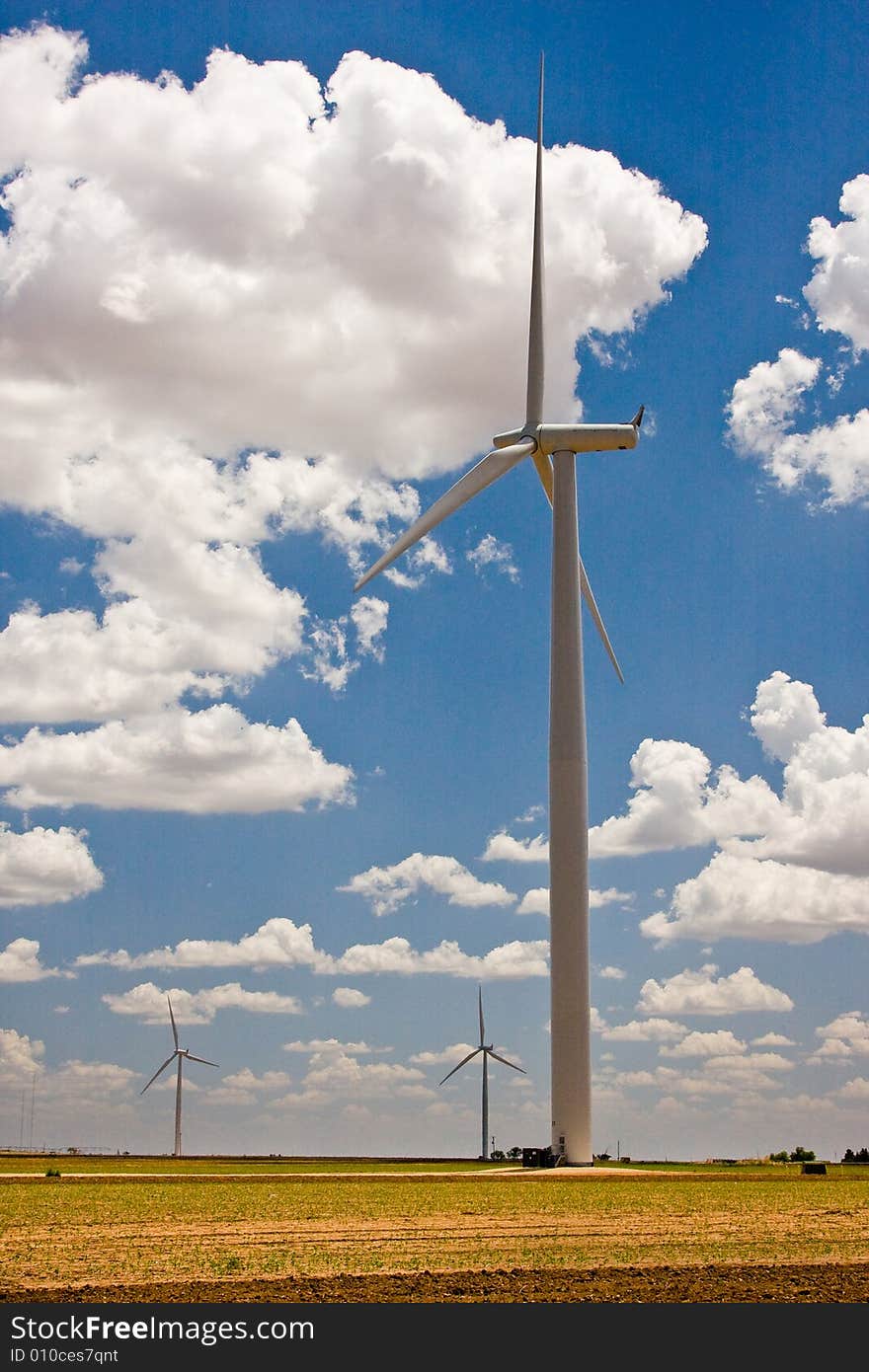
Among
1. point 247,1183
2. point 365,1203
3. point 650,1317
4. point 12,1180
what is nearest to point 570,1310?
point 650,1317

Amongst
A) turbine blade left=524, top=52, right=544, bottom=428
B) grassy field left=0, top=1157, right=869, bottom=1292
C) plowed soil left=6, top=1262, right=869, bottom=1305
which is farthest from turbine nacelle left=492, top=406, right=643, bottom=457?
plowed soil left=6, top=1262, right=869, bottom=1305

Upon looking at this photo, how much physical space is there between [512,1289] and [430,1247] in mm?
7700

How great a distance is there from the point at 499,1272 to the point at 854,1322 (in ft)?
24.1

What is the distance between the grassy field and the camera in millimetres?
28375

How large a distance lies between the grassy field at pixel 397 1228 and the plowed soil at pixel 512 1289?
1.08 metres

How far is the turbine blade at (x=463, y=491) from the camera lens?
88.4 m

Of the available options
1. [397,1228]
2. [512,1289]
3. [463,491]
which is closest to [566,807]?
A: [463,491]

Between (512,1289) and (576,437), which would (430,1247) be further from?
(576,437)

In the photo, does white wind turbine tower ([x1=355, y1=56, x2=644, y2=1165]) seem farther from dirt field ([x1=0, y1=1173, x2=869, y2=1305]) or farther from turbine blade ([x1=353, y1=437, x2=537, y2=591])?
dirt field ([x1=0, y1=1173, x2=869, y2=1305])

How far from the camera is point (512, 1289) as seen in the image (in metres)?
24.8

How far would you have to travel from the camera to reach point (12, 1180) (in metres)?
71.2

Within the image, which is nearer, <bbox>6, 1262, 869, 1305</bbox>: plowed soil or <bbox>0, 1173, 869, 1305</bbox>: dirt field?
<bbox>6, 1262, 869, 1305</bbox>: plowed soil

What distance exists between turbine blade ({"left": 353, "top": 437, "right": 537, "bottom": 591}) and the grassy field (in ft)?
133

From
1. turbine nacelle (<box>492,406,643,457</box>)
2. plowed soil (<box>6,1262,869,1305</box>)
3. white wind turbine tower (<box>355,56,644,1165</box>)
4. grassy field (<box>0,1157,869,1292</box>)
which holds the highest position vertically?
turbine nacelle (<box>492,406,643,457</box>)
